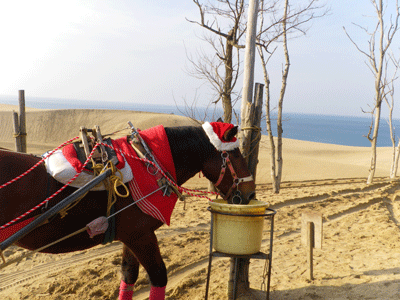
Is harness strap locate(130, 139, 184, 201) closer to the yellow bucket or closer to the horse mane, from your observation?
the horse mane

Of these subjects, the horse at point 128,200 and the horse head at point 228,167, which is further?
the horse head at point 228,167

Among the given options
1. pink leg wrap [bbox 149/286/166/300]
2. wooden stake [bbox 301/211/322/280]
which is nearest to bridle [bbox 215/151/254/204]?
pink leg wrap [bbox 149/286/166/300]

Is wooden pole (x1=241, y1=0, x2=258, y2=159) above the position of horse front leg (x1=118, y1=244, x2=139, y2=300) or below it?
above

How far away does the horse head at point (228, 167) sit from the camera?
297 centimetres

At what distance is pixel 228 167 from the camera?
9.91 ft

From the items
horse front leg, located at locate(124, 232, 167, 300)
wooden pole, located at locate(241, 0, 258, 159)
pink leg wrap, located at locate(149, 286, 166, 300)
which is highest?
wooden pole, located at locate(241, 0, 258, 159)

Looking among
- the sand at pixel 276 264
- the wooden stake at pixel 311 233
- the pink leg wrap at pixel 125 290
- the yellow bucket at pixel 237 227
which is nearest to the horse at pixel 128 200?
the pink leg wrap at pixel 125 290

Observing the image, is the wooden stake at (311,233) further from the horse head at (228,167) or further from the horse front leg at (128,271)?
the horse front leg at (128,271)

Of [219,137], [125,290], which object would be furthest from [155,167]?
[125,290]

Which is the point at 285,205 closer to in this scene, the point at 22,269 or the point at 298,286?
the point at 298,286

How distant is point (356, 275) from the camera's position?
412 cm

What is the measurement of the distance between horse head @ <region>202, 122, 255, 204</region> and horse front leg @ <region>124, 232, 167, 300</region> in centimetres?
79

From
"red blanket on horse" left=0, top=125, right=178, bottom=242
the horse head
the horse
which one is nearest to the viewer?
the horse

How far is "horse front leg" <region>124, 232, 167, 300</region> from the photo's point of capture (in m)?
2.74
